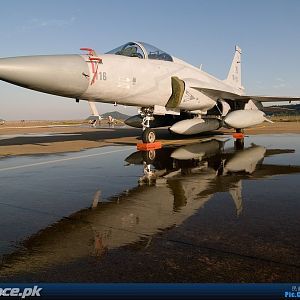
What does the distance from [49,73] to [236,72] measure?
64.7ft

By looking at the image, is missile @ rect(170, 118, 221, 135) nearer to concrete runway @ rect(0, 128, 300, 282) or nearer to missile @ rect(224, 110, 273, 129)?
missile @ rect(224, 110, 273, 129)

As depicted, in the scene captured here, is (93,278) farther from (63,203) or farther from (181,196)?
(181,196)

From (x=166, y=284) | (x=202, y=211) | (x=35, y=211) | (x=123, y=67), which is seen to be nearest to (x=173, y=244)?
(x=166, y=284)

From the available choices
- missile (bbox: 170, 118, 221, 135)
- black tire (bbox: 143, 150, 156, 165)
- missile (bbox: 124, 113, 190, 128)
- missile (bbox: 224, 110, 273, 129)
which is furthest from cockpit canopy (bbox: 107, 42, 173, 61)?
missile (bbox: 124, 113, 190, 128)

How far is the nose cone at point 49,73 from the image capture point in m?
8.25

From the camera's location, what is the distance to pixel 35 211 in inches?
181

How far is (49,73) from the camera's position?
8.71 meters

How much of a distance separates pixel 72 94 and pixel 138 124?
29.9 ft

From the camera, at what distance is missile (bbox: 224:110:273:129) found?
14.1 meters

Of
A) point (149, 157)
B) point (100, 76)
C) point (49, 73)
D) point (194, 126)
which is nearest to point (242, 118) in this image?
point (194, 126)

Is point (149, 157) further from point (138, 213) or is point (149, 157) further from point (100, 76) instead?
point (138, 213)

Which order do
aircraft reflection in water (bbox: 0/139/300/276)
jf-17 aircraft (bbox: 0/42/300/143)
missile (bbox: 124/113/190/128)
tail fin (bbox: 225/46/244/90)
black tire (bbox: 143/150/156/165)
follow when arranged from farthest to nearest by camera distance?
1. tail fin (bbox: 225/46/244/90)
2. missile (bbox: 124/113/190/128)
3. black tire (bbox: 143/150/156/165)
4. jf-17 aircraft (bbox: 0/42/300/143)
5. aircraft reflection in water (bbox: 0/139/300/276)

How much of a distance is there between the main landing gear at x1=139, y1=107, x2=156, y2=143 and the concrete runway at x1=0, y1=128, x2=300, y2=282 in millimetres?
5331

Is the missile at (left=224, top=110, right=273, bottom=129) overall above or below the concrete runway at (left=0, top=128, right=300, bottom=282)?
above
